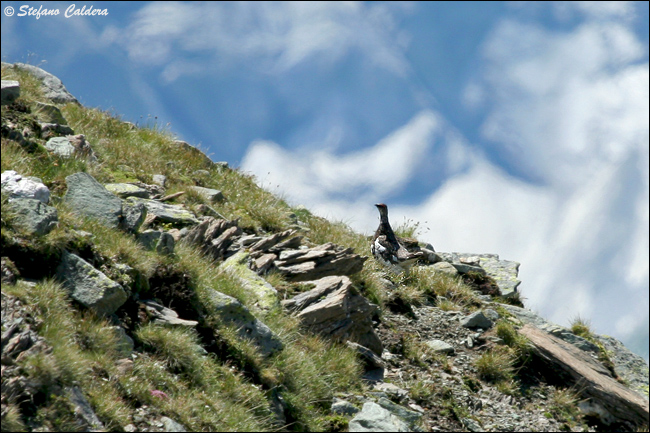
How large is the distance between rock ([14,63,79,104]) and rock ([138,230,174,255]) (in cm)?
1078

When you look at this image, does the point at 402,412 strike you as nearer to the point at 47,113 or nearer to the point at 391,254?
the point at 391,254

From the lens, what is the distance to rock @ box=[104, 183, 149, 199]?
12344 millimetres

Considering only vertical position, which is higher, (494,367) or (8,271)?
(494,367)

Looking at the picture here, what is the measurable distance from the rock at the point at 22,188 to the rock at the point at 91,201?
0.86 metres

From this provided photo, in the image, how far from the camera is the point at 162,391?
689cm

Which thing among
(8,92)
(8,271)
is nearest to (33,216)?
(8,271)

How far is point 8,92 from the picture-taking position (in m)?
12.2

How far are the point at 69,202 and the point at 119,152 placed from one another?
21.4 feet

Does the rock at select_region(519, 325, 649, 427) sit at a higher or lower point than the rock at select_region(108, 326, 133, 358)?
higher

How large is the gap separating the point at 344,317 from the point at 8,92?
8.19 meters

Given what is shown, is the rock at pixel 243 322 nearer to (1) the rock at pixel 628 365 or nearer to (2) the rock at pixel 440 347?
(2) the rock at pixel 440 347

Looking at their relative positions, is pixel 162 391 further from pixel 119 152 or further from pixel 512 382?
pixel 119 152

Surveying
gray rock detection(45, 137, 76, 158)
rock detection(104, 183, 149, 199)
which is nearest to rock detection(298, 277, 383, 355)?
rock detection(104, 183, 149, 199)

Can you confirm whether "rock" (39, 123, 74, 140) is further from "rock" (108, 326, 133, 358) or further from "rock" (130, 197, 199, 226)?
"rock" (108, 326, 133, 358)
